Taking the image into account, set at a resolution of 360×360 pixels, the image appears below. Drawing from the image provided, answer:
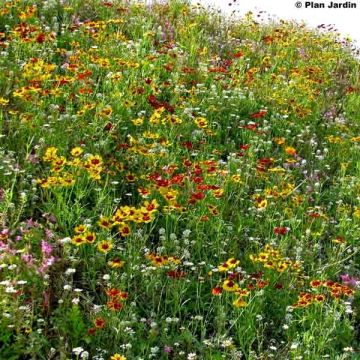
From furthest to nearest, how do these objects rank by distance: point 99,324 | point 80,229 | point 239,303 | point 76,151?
point 76,151
point 80,229
point 239,303
point 99,324

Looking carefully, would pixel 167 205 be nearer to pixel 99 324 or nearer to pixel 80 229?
pixel 80 229

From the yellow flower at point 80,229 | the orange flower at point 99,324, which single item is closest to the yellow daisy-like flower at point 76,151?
the yellow flower at point 80,229

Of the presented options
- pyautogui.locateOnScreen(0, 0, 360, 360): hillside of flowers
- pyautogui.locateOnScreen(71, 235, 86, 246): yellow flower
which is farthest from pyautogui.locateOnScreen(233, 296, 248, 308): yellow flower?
pyautogui.locateOnScreen(71, 235, 86, 246): yellow flower

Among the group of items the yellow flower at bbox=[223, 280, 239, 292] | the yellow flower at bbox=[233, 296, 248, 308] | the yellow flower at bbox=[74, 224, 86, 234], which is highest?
the yellow flower at bbox=[74, 224, 86, 234]

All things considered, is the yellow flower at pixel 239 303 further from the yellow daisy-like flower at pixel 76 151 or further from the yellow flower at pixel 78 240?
the yellow daisy-like flower at pixel 76 151

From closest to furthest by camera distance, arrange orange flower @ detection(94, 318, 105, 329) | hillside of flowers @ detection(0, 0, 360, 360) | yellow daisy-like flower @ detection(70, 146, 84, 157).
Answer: orange flower @ detection(94, 318, 105, 329), hillside of flowers @ detection(0, 0, 360, 360), yellow daisy-like flower @ detection(70, 146, 84, 157)

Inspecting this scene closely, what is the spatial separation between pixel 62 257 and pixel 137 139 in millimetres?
2087

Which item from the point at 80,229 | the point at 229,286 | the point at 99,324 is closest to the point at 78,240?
the point at 80,229

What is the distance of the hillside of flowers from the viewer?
13.9ft

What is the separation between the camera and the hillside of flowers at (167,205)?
4.23 meters

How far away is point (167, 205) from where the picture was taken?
213 inches

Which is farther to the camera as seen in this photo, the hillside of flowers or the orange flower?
the hillside of flowers

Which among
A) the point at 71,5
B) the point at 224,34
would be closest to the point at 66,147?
the point at 71,5

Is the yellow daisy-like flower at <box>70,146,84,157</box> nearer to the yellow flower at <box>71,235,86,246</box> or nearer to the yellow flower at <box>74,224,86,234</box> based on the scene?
the yellow flower at <box>74,224,86,234</box>
